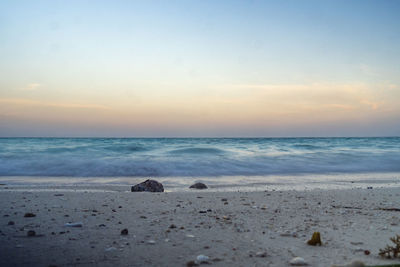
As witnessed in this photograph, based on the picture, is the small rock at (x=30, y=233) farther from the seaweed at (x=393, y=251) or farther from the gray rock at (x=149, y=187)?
the gray rock at (x=149, y=187)

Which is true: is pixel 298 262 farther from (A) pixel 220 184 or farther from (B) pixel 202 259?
(A) pixel 220 184

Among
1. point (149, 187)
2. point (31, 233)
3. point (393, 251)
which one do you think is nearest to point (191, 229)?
point (31, 233)

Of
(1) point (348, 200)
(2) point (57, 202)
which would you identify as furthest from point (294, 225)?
(2) point (57, 202)

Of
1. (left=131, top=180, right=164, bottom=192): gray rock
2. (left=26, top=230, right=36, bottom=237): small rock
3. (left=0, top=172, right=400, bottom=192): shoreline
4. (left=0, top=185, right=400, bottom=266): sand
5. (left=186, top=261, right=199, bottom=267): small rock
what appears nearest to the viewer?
(left=186, top=261, right=199, bottom=267): small rock

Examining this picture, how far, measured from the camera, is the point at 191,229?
14.9ft

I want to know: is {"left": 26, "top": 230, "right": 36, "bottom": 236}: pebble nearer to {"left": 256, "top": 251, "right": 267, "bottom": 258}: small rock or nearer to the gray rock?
{"left": 256, "top": 251, "right": 267, "bottom": 258}: small rock

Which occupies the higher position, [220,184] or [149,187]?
[149,187]

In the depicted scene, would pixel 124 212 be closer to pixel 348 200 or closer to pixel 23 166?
pixel 348 200

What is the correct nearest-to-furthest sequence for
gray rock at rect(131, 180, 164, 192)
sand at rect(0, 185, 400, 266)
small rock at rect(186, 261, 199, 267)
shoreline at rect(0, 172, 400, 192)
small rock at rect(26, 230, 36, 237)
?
small rock at rect(186, 261, 199, 267), sand at rect(0, 185, 400, 266), small rock at rect(26, 230, 36, 237), gray rock at rect(131, 180, 164, 192), shoreline at rect(0, 172, 400, 192)

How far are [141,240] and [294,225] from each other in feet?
7.66

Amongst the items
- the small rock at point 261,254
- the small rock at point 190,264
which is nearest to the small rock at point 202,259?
the small rock at point 190,264

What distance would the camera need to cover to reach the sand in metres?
3.40

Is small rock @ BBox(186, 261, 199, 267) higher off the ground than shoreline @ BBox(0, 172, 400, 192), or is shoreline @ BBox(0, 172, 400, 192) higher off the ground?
small rock @ BBox(186, 261, 199, 267)

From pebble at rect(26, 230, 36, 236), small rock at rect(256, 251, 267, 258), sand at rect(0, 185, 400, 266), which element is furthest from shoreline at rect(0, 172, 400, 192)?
small rock at rect(256, 251, 267, 258)
